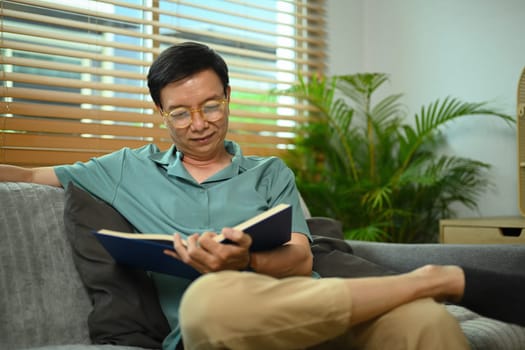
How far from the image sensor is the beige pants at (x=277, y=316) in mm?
1131

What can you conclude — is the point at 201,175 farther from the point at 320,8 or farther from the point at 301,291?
the point at 320,8

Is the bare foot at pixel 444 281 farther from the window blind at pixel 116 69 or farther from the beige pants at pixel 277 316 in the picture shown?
the window blind at pixel 116 69

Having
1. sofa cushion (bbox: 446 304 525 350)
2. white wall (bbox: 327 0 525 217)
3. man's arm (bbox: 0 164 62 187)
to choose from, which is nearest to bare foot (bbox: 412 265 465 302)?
sofa cushion (bbox: 446 304 525 350)

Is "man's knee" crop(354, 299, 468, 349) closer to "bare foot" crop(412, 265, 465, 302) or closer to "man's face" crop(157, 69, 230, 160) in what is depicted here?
"bare foot" crop(412, 265, 465, 302)

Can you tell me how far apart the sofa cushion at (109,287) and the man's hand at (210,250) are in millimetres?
300

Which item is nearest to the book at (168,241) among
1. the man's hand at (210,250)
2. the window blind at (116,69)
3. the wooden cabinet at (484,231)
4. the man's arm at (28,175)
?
the man's hand at (210,250)

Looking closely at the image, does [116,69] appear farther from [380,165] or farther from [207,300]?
[207,300]

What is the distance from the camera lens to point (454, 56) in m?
3.36

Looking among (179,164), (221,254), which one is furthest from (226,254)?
(179,164)

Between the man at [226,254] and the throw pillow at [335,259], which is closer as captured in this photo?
the man at [226,254]

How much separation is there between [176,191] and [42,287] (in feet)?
1.36

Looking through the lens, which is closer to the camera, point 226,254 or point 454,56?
point 226,254

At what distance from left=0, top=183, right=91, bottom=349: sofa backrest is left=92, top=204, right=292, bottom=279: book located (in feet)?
0.66

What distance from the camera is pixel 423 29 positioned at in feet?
11.5
